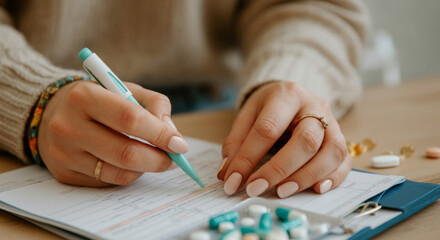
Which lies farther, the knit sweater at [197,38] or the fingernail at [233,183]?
the knit sweater at [197,38]

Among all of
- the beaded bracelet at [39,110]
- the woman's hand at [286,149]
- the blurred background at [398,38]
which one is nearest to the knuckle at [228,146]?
the woman's hand at [286,149]

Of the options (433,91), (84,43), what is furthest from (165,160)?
(433,91)

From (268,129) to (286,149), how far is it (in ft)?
0.13

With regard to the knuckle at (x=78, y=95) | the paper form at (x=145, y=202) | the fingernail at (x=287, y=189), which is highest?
the knuckle at (x=78, y=95)

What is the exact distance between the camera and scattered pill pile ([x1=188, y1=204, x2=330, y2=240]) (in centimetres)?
36

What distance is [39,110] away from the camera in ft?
1.85

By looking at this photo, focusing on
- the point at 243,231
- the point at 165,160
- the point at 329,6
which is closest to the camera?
the point at 243,231

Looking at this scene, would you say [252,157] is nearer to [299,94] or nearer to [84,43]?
[299,94]

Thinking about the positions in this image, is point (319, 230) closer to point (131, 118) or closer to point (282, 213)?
point (282, 213)

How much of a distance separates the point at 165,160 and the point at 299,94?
20 cm

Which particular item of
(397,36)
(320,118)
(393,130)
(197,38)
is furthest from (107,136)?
(397,36)

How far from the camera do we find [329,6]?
908 mm

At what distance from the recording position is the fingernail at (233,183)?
46cm

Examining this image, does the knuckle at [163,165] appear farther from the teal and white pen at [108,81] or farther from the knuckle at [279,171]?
the knuckle at [279,171]
